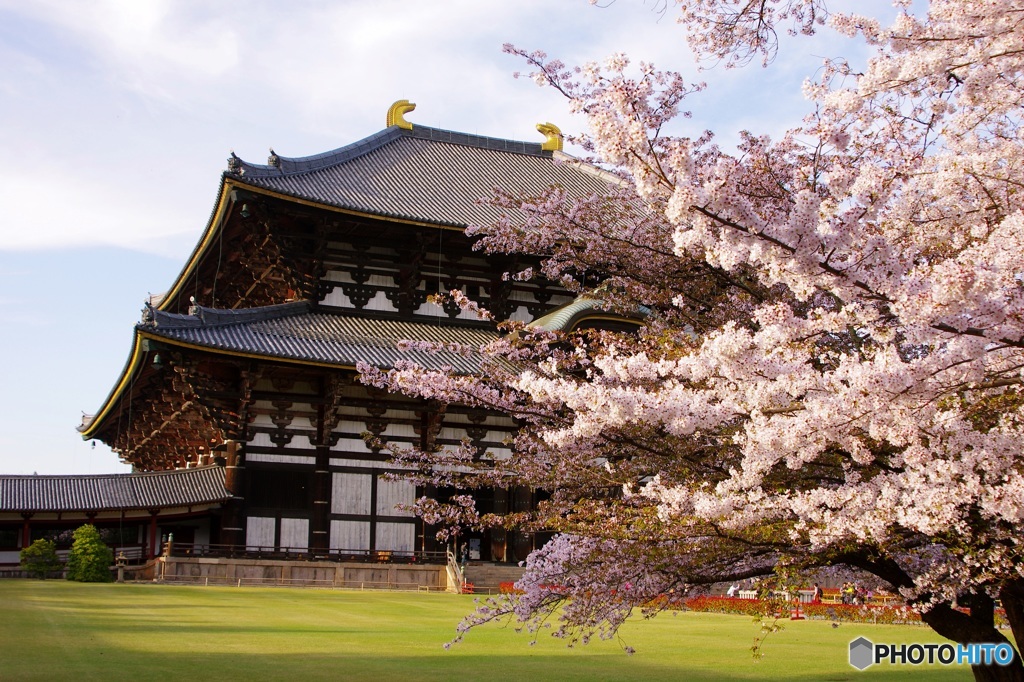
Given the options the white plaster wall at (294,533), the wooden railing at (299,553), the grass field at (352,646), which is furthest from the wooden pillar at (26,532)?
the grass field at (352,646)

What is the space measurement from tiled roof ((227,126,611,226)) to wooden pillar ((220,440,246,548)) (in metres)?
7.30

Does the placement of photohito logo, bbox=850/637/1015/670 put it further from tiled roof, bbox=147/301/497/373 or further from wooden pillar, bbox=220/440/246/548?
wooden pillar, bbox=220/440/246/548

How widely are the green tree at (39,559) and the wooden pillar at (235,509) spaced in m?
6.15

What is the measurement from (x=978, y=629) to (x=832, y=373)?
268 centimetres

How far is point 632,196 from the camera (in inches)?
432

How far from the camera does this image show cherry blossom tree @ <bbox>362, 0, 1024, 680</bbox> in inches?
231

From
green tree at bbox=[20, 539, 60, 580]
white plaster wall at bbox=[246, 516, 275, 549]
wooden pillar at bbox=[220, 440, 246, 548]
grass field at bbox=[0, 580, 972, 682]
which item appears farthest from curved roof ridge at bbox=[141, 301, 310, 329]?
green tree at bbox=[20, 539, 60, 580]

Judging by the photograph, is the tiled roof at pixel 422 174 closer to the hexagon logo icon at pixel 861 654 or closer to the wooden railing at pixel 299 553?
the wooden railing at pixel 299 553

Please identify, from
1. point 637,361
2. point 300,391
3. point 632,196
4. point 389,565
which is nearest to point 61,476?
point 300,391

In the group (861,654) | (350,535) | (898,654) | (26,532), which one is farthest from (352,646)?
(26,532)

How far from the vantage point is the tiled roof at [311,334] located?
24344 millimetres

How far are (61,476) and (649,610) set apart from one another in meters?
26.7

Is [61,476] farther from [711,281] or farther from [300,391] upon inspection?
[711,281]

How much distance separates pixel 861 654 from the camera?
1263 cm
